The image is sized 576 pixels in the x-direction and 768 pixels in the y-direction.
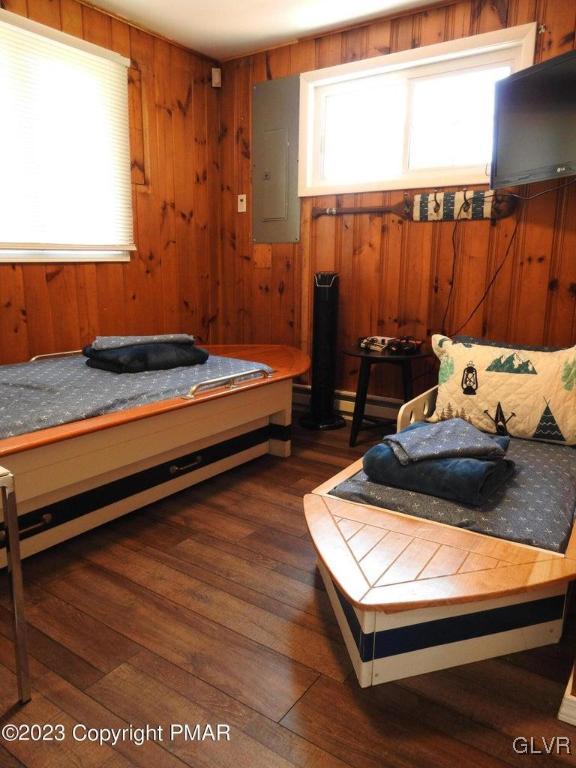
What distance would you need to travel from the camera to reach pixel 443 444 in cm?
180

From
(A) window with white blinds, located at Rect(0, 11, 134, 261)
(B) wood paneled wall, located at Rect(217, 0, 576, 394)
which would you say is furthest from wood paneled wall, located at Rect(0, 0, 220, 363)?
(B) wood paneled wall, located at Rect(217, 0, 576, 394)

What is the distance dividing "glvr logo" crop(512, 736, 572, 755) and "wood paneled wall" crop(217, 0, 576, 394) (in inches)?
86.1

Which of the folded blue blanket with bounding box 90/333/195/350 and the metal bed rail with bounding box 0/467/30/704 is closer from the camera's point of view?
the metal bed rail with bounding box 0/467/30/704

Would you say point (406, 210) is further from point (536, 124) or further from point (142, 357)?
point (142, 357)

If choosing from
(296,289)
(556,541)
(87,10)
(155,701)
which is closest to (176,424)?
(155,701)

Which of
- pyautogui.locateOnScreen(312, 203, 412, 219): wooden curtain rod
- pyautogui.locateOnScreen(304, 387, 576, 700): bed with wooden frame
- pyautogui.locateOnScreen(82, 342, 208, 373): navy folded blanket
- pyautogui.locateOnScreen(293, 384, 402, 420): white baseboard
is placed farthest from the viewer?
pyautogui.locateOnScreen(293, 384, 402, 420): white baseboard

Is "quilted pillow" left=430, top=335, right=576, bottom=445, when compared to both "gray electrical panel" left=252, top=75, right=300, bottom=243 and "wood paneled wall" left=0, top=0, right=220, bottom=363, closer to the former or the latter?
"gray electrical panel" left=252, top=75, right=300, bottom=243

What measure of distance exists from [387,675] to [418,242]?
2.55m

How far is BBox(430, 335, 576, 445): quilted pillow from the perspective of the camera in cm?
219

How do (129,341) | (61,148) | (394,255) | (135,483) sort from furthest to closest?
(394,255), (61,148), (129,341), (135,483)

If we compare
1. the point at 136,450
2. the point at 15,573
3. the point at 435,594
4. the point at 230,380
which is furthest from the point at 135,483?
the point at 435,594

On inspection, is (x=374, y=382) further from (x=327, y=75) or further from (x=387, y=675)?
(x=387, y=675)

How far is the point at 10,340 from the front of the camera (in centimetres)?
288

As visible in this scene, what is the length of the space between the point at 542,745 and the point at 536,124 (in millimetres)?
2471
